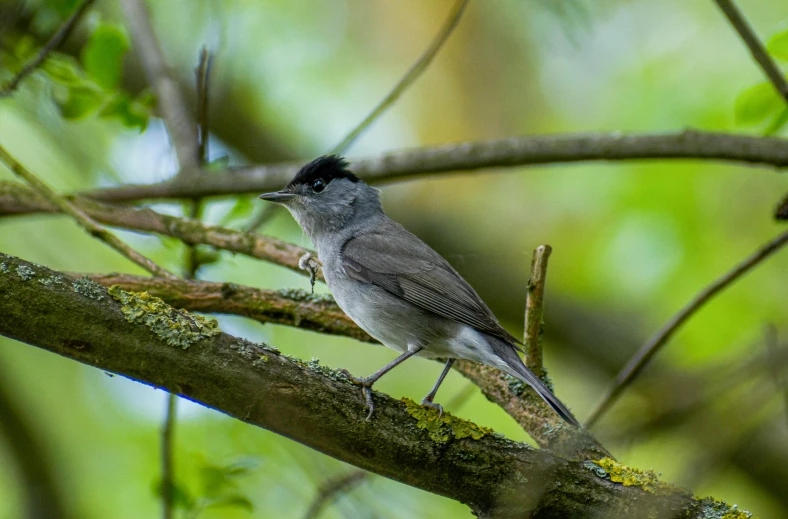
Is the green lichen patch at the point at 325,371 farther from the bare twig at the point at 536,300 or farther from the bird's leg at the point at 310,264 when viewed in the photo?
the bird's leg at the point at 310,264

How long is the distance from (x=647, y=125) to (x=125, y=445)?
6.43 metres

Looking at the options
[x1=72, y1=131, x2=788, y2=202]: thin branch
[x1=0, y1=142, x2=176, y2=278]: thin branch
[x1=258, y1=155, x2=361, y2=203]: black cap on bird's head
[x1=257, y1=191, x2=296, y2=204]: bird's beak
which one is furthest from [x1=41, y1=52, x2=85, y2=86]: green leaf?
[x1=258, y1=155, x2=361, y2=203]: black cap on bird's head

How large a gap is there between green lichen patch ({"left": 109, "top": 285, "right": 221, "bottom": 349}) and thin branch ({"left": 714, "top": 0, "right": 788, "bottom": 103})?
3.38 metres

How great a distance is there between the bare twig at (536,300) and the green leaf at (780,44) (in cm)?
153

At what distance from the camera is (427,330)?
167 inches

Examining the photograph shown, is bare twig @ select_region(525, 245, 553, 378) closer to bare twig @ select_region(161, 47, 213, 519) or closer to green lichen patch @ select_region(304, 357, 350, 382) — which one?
green lichen patch @ select_region(304, 357, 350, 382)

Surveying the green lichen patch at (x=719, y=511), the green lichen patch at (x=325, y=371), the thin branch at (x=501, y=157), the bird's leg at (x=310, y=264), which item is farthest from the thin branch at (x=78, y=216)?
the green lichen patch at (x=719, y=511)

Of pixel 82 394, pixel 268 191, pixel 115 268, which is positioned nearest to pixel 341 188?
pixel 268 191

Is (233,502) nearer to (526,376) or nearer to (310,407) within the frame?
(310,407)

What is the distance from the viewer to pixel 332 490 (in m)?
3.86

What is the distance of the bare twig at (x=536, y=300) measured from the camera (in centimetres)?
376

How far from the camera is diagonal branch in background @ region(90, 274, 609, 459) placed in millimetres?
3918

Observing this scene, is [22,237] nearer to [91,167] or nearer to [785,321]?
[91,167]

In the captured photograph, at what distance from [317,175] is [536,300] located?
7.14ft
